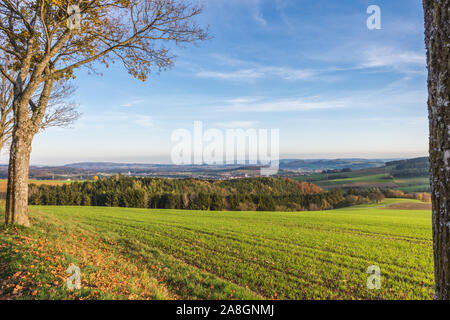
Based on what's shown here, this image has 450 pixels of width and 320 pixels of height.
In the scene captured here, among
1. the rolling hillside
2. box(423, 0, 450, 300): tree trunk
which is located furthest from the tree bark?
the rolling hillside

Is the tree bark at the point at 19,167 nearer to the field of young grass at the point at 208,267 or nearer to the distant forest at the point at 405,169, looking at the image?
the field of young grass at the point at 208,267

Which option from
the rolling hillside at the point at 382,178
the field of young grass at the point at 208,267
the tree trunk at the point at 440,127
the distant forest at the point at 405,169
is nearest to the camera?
the tree trunk at the point at 440,127

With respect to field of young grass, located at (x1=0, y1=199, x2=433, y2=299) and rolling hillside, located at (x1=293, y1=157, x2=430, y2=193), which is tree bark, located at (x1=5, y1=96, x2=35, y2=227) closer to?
field of young grass, located at (x1=0, y1=199, x2=433, y2=299)

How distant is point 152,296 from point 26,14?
40.3 ft

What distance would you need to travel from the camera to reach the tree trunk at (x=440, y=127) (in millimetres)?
2693

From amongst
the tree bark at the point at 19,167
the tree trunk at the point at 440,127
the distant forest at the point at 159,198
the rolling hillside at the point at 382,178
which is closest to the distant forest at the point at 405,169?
the rolling hillside at the point at 382,178

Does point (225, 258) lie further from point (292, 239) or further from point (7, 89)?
point (7, 89)

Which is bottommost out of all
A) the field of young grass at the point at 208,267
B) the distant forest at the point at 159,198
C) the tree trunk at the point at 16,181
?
the distant forest at the point at 159,198

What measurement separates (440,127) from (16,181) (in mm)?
11931

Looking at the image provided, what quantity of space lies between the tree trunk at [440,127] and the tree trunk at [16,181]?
1178 centimetres

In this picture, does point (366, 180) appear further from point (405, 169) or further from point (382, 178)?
point (405, 169)

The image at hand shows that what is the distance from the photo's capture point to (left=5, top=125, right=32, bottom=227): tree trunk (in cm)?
895

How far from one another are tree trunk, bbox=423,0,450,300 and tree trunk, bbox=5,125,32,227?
11.8 m
